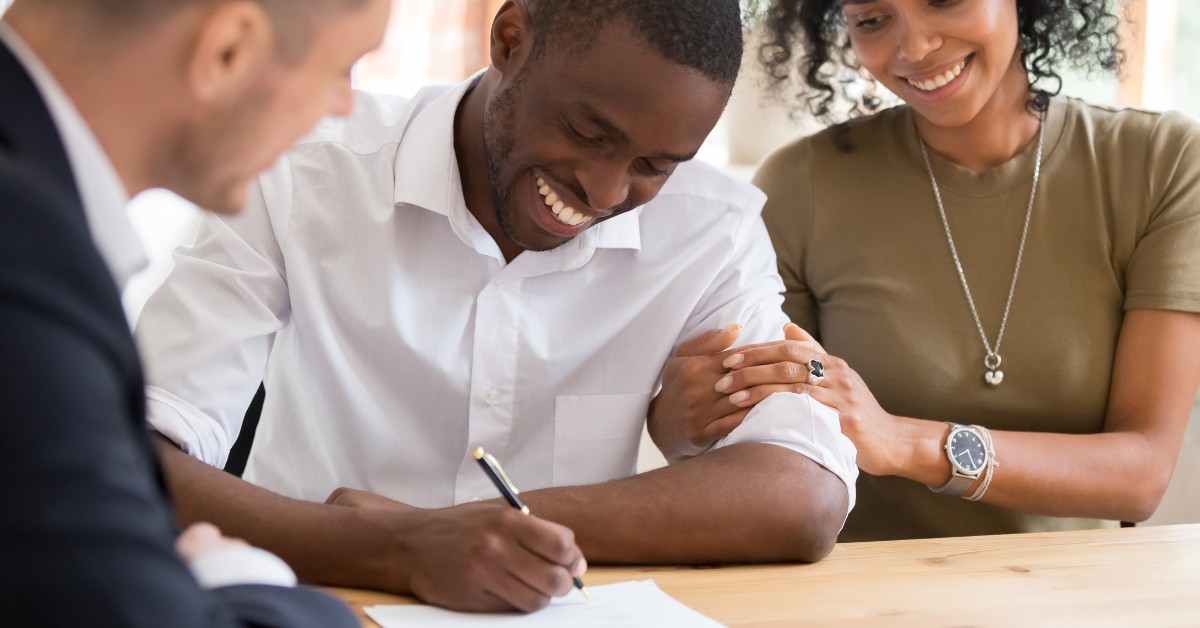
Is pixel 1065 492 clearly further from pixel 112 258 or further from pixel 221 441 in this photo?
pixel 112 258

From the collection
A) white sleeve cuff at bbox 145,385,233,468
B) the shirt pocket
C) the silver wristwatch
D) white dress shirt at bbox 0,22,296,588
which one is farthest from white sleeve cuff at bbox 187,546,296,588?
the silver wristwatch

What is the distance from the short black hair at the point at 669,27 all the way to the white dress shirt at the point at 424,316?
25cm

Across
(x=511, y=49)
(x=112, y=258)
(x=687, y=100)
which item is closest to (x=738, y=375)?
(x=687, y=100)

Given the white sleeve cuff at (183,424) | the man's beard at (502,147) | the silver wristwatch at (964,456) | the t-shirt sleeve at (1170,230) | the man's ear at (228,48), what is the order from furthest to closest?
1. the t-shirt sleeve at (1170,230)
2. the silver wristwatch at (964,456)
3. the man's beard at (502,147)
4. the white sleeve cuff at (183,424)
5. the man's ear at (228,48)

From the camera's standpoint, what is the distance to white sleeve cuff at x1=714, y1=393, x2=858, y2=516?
4.55ft

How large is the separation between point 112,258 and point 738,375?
0.94 m

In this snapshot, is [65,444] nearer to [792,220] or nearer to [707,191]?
[707,191]

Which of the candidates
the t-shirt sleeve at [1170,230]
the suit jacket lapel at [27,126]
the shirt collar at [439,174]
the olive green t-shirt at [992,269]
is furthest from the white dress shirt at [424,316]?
the suit jacket lapel at [27,126]

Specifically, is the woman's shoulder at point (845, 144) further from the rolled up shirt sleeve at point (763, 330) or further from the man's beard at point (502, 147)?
the man's beard at point (502, 147)

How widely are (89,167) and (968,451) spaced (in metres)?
1.42

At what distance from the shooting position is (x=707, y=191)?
5.62ft

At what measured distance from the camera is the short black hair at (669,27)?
1348mm

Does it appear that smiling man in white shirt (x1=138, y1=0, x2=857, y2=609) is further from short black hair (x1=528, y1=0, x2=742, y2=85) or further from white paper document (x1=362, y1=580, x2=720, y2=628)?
white paper document (x1=362, y1=580, x2=720, y2=628)

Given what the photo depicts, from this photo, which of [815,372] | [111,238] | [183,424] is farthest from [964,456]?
[111,238]
